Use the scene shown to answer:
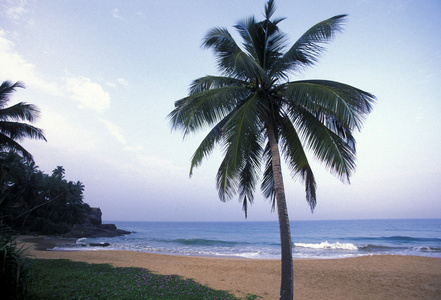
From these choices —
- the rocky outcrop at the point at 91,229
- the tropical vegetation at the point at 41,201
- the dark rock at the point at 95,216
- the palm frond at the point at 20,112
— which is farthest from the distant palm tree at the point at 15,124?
the dark rock at the point at 95,216

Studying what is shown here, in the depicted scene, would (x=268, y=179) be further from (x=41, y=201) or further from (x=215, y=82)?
(x=41, y=201)

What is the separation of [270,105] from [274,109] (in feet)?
0.52

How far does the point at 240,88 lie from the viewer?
5.70m

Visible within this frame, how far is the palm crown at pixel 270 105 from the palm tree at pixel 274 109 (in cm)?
2

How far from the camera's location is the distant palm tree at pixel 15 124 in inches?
517

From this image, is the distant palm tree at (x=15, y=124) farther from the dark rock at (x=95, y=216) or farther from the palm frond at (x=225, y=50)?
the dark rock at (x=95, y=216)

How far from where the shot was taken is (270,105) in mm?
5891

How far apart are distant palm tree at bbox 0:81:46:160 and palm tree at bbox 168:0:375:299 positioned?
11667 mm

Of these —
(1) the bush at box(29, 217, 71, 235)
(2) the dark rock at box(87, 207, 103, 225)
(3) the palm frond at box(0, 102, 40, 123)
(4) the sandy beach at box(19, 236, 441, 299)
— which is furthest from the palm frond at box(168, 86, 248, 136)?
(2) the dark rock at box(87, 207, 103, 225)

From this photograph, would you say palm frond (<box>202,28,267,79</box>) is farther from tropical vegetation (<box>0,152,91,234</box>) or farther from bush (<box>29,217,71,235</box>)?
bush (<box>29,217,71,235</box>)

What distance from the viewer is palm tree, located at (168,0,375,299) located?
4.94 meters

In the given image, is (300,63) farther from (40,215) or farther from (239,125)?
(40,215)

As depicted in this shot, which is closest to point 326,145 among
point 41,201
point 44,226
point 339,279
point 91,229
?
point 339,279

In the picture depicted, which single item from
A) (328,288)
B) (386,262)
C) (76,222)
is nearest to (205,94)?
(328,288)
